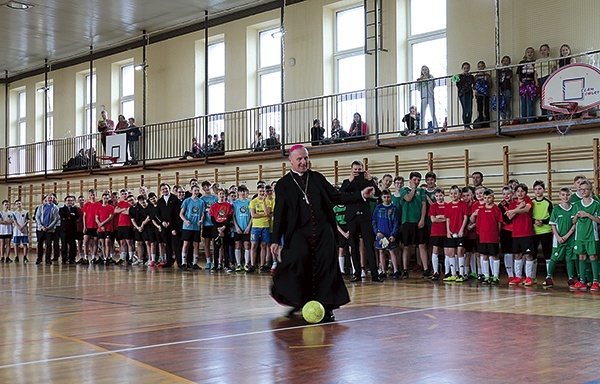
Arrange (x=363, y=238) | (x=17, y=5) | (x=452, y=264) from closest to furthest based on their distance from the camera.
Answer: (x=363, y=238), (x=452, y=264), (x=17, y=5)

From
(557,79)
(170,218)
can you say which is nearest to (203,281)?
(170,218)

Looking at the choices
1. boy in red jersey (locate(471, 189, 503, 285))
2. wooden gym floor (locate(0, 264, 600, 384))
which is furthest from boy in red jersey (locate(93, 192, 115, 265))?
boy in red jersey (locate(471, 189, 503, 285))

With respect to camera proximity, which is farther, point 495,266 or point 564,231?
point 495,266

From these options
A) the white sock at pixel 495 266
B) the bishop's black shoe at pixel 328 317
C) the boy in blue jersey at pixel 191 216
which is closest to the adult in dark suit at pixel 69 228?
the boy in blue jersey at pixel 191 216

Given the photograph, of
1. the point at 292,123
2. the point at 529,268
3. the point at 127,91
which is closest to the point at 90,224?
the point at 292,123

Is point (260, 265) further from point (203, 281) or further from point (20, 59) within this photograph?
point (20, 59)

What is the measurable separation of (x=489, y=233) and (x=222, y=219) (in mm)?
5655

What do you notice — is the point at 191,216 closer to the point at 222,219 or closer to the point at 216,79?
the point at 222,219

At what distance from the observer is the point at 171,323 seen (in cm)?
645

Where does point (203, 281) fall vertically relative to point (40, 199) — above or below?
below

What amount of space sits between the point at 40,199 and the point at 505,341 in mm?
23527

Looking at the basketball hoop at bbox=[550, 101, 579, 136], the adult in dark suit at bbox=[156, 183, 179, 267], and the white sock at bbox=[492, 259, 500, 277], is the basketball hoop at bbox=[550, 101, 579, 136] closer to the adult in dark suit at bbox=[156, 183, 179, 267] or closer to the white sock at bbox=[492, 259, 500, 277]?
the white sock at bbox=[492, 259, 500, 277]

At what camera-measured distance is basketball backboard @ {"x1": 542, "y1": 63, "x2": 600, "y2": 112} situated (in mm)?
11055

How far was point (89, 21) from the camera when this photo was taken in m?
20.8
